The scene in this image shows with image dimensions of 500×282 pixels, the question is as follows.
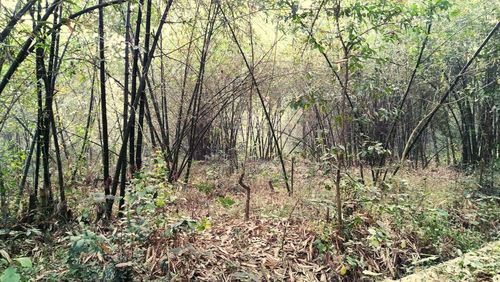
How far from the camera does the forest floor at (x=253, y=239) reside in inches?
89.6

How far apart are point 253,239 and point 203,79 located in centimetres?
336

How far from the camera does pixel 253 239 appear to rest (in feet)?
9.60

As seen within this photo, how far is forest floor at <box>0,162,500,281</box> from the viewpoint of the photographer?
228 centimetres

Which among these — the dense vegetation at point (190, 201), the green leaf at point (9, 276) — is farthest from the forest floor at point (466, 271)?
the green leaf at point (9, 276)

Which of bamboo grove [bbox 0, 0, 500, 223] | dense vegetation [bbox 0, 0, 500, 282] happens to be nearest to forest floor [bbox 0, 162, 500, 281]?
dense vegetation [bbox 0, 0, 500, 282]

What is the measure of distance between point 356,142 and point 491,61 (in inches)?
88.8

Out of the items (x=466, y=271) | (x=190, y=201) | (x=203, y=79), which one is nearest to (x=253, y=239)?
(x=190, y=201)

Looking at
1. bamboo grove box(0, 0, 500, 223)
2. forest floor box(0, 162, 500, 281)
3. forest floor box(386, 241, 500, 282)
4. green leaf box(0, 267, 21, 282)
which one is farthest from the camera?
bamboo grove box(0, 0, 500, 223)

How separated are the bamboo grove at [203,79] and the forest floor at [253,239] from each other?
272mm

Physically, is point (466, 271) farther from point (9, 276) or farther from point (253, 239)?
point (9, 276)

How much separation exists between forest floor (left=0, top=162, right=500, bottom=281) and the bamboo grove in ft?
0.89

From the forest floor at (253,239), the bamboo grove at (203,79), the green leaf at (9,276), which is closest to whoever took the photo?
the green leaf at (9,276)

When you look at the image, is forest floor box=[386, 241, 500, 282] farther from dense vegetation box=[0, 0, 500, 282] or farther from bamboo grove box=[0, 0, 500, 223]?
bamboo grove box=[0, 0, 500, 223]

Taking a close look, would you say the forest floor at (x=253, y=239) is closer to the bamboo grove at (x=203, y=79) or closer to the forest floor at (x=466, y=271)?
the forest floor at (x=466, y=271)
